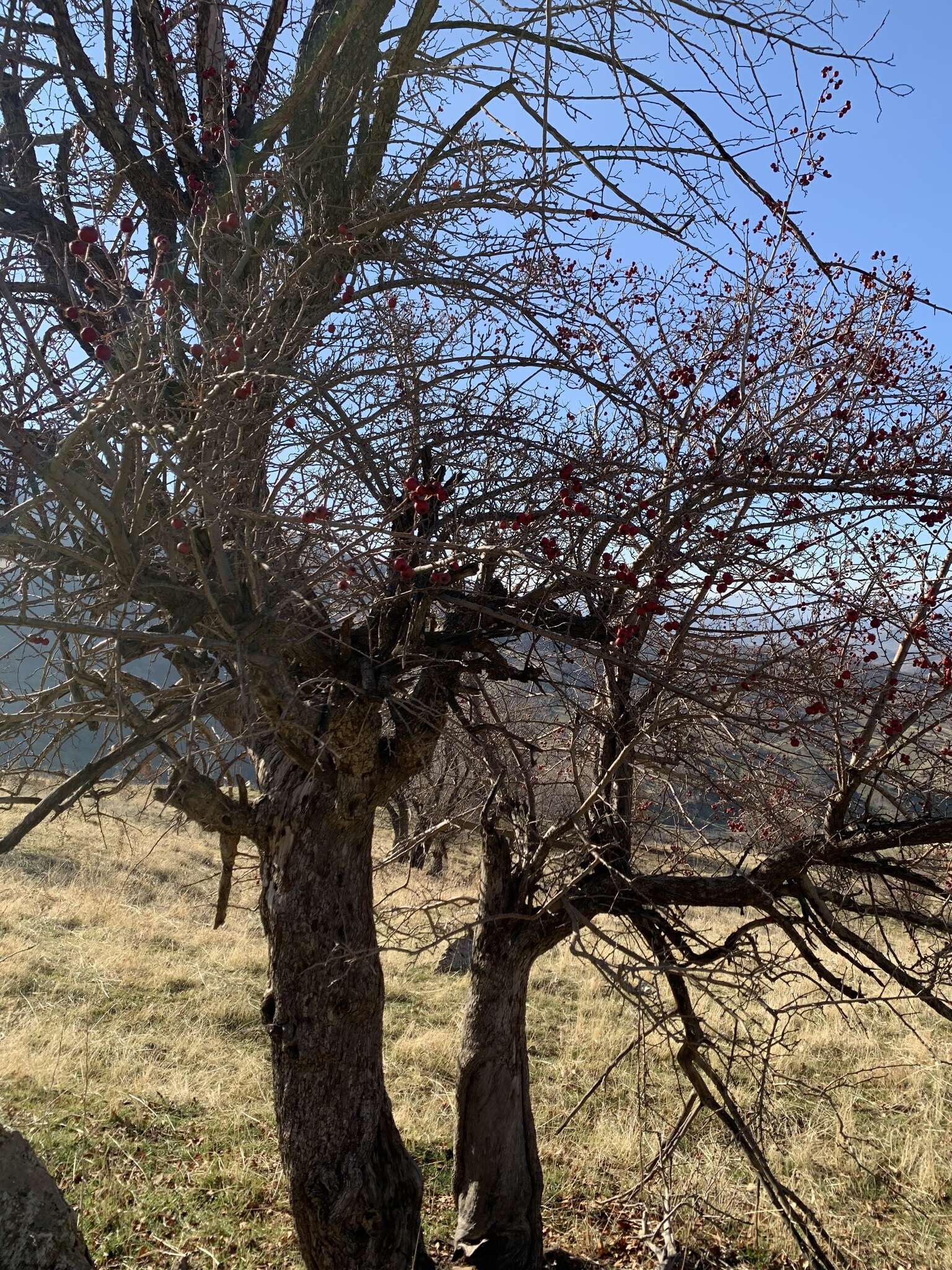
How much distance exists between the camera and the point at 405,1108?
21.2 ft

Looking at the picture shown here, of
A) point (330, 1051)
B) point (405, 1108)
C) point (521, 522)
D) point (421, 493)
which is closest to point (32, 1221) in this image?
point (330, 1051)

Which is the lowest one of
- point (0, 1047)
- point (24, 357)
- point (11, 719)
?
point (0, 1047)

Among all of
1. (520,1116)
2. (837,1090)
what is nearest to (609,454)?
(520,1116)

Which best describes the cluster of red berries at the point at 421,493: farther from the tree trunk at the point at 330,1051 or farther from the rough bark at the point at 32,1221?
the rough bark at the point at 32,1221

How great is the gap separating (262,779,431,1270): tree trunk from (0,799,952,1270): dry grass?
2.57ft

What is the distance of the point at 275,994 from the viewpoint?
3939 mm

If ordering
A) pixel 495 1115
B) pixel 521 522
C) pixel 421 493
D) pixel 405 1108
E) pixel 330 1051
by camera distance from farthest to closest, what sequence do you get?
pixel 405 1108 → pixel 495 1115 → pixel 330 1051 → pixel 521 522 → pixel 421 493

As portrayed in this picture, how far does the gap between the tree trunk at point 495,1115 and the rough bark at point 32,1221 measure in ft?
7.40

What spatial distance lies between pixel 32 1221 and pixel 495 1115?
8.34ft

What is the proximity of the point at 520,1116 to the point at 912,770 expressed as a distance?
9.26ft

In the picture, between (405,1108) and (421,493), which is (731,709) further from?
(405,1108)

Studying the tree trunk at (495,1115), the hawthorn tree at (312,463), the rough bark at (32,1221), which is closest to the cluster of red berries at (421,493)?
the hawthorn tree at (312,463)

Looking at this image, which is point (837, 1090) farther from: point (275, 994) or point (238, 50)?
point (238, 50)

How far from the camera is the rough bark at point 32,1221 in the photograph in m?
2.66
